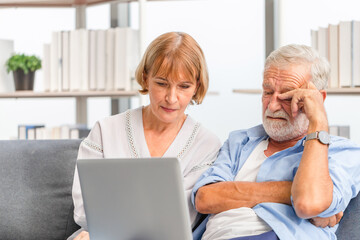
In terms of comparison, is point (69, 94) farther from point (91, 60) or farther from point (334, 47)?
point (334, 47)

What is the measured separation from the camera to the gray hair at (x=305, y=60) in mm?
1776

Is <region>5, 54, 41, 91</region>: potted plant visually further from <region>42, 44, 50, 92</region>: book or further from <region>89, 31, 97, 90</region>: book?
<region>89, 31, 97, 90</region>: book

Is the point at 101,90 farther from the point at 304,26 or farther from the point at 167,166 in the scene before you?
the point at 167,166

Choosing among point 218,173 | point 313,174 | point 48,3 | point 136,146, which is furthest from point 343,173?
point 48,3

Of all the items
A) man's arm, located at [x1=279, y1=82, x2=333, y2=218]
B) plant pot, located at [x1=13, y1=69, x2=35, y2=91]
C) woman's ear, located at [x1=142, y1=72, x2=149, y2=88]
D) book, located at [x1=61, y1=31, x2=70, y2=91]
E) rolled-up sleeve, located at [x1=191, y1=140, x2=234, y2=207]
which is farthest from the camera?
plant pot, located at [x1=13, y1=69, x2=35, y2=91]

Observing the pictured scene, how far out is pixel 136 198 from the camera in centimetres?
140

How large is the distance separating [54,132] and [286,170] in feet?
6.06

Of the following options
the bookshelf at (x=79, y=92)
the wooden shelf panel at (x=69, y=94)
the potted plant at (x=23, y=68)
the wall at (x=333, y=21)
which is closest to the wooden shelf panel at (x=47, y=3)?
the bookshelf at (x=79, y=92)

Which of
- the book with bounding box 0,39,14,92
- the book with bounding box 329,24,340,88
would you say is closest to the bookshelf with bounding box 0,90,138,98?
the book with bounding box 0,39,14,92

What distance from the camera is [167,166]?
134cm

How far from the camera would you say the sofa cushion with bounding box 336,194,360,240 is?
5.49ft

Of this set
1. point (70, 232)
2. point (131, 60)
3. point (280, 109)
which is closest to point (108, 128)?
point (70, 232)

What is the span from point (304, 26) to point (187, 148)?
1.45 meters

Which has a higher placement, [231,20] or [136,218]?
[231,20]
